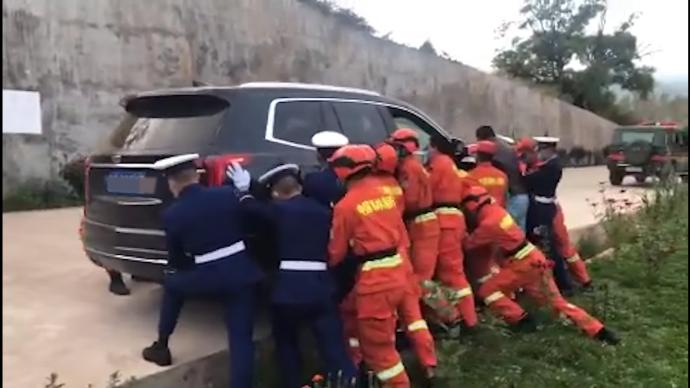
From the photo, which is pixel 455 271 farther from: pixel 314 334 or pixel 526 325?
pixel 314 334

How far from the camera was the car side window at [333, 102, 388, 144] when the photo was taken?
16.4 ft

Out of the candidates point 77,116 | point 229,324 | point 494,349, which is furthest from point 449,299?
point 77,116

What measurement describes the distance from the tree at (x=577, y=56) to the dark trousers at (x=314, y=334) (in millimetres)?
2027

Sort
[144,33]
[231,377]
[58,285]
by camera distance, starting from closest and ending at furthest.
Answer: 1. [231,377]
2. [58,285]
3. [144,33]

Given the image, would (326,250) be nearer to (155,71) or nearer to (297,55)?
(297,55)

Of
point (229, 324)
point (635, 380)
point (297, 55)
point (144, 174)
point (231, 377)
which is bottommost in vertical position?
point (635, 380)

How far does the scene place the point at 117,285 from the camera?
5.57 metres

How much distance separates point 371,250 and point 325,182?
17.5 inches

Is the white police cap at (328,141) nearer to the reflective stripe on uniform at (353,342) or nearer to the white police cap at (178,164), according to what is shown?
the white police cap at (178,164)

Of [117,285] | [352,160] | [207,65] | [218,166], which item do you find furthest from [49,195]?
[352,160]

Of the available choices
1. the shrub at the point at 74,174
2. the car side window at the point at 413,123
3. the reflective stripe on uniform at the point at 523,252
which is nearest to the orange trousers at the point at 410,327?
the reflective stripe on uniform at the point at 523,252

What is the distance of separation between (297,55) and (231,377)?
321 centimetres

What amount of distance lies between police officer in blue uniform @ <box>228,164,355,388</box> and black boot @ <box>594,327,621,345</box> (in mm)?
2092

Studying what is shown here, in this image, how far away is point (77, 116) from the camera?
34.2ft
